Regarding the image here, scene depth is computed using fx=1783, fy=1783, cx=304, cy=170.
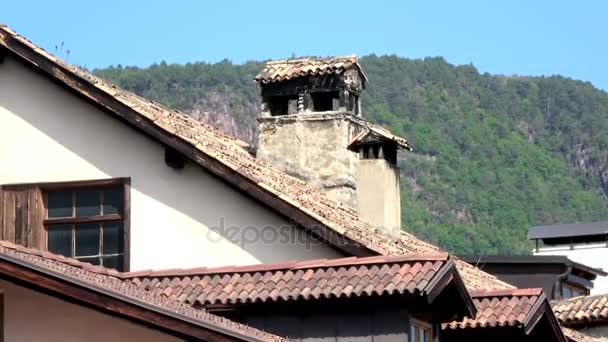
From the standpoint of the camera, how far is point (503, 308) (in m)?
24.5

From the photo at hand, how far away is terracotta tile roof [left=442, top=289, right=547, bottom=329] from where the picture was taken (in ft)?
79.4

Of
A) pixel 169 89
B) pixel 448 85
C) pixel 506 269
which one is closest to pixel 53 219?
pixel 506 269

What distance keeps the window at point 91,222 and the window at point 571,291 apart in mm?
24498

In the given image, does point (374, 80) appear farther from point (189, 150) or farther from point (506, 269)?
point (189, 150)

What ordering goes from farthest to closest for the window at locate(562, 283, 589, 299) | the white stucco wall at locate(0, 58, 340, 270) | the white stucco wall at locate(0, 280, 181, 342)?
the window at locate(562, 283, 589, 299) < the white stucco wall at locate(0, 58, 340, 270) < the white stucco wall at locate(0, 280, 181, 342)

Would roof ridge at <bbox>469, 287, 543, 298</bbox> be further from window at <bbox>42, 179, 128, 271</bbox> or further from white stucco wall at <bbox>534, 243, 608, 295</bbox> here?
white stucco wall at <bbox>534, 243, 608, 295</bbox>

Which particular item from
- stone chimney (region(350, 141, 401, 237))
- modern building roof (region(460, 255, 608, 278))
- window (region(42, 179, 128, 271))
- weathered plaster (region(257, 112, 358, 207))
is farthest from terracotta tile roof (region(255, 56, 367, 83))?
modern building roof (region(460, 255, 608, 278))

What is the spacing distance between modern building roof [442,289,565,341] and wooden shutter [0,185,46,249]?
613 centimetres

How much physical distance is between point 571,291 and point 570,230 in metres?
29.2

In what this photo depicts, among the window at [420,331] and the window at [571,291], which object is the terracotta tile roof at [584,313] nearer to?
the window at [571,291]

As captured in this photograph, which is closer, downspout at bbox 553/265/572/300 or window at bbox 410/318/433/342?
window at bbox 410/318/433/342

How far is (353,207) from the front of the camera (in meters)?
30.6

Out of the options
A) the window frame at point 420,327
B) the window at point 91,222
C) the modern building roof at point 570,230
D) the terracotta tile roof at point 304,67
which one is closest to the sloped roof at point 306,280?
the window frame at point 420,327

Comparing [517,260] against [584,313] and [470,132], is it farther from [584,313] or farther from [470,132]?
[470,132]
